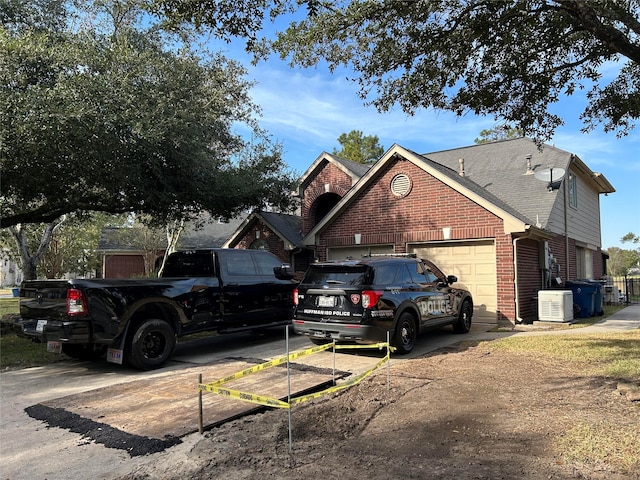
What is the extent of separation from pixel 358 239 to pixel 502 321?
193 inches

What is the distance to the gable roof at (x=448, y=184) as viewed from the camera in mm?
11936

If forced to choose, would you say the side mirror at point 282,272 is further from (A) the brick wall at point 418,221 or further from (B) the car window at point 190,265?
(A) the brick wall at point 418,221

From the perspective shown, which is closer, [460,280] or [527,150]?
[460,280]

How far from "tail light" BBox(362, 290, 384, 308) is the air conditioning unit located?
21.5 feet

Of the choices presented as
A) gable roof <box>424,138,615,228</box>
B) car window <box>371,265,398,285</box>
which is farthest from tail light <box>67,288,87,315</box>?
gable roof <box>424,138,615,228</box>

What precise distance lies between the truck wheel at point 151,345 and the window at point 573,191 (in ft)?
46.6

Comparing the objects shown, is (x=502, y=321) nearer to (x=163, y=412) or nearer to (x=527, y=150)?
(x=527, y=150)

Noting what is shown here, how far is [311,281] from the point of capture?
8641mm

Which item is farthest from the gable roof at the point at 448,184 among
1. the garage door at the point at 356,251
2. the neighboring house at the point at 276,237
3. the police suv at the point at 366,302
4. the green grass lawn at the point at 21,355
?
the green grass lawn at the point at 21,355

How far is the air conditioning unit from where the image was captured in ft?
39.5

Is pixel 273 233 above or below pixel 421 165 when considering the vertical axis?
below

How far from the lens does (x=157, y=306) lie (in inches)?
303

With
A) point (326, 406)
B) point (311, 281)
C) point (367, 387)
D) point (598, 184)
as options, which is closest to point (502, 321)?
point (311, 281)

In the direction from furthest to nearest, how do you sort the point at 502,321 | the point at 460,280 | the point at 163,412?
the point at 460,280 → the point at 502,321 → the point at 163,412
